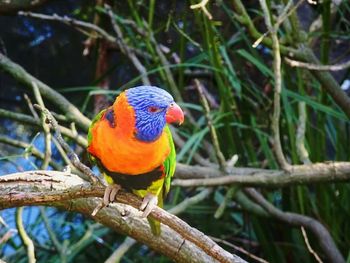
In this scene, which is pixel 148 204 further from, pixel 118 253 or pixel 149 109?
pixel 118 253

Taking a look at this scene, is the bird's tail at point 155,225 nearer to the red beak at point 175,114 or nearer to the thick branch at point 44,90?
the red beak at point 175,114

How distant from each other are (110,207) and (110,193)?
0.19 m

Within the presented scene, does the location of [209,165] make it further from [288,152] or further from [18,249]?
[18,249]

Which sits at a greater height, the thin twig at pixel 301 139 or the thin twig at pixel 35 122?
the thin twig at pixel 35 122

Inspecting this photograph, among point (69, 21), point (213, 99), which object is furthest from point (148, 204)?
point (213, 99)

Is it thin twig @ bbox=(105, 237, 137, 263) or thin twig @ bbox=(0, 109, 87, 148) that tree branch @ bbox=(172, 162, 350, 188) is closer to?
thin twig @ bbox=(105, 237, 137, 263)

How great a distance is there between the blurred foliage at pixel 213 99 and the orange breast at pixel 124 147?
0.54 meters

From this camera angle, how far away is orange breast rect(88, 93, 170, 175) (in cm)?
114


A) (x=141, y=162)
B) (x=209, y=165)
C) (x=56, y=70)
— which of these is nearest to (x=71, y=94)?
(x=56, y=70)

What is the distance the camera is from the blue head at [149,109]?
114 cm

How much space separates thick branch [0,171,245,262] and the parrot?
62mm

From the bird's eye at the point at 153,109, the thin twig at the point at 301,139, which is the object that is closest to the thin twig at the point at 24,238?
the bird's eye at the point at 153,109

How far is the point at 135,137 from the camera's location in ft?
3.76

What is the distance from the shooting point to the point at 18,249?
7.11 feet
